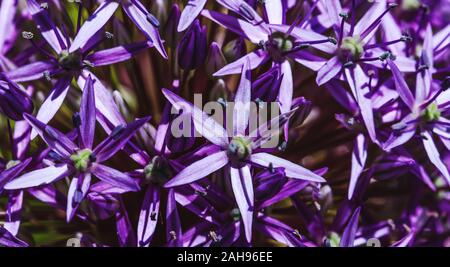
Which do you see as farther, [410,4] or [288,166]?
[410,4]

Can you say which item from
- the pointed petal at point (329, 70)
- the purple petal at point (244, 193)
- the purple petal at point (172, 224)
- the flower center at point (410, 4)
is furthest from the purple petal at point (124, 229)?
the flower center at point (410, 4)

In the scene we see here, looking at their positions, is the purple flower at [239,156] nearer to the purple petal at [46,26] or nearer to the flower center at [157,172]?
the flower center at [157,172]

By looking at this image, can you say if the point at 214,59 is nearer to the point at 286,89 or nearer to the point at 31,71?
the point at 286,89

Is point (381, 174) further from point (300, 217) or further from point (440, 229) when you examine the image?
point (440, 229)

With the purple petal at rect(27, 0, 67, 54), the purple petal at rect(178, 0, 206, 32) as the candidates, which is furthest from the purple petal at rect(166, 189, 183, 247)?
the purple petal at rect(27, 0, 67, 54)

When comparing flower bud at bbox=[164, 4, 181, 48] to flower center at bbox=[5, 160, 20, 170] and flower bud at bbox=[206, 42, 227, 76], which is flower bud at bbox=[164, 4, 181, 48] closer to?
flower bud at bbox=[206, 42, 227, 76]

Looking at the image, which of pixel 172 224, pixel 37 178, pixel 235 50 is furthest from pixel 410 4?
pixel 37 178
